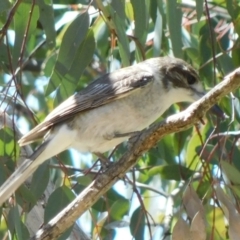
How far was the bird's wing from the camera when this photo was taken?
3.88 m

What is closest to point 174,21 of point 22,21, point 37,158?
point 22,21

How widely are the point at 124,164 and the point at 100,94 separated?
73 cm

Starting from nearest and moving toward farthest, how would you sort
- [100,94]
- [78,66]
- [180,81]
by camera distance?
[78,66] < [100,94] < [180,81]

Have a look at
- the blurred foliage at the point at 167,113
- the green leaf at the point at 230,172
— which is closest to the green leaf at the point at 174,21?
the blurred foliage at the point at 167,113

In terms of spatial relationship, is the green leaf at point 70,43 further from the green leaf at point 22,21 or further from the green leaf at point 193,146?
→ the green leaf at point 193,146

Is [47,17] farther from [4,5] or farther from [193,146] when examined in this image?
[193,146]

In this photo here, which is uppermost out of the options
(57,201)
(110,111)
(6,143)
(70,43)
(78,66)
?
(70,43)

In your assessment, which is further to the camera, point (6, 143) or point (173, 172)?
point (173, 172)

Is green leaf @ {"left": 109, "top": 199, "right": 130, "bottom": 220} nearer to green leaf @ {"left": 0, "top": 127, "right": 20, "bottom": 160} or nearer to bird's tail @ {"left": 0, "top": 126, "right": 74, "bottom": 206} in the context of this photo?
bird's tail @ {"left": 0, "top": 126, "right": 74, "bottom": 206}

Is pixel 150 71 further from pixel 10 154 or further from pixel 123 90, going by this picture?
pixel 10 154

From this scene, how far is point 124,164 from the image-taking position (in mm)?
3348

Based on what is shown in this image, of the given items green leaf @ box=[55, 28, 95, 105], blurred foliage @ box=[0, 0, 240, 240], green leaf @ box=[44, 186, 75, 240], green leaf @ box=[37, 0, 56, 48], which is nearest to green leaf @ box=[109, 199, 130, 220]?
blurred foliage @ box=[0, 0, 240, 240]

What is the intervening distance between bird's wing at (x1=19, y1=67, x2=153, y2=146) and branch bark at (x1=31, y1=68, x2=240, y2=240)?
0.57 meters

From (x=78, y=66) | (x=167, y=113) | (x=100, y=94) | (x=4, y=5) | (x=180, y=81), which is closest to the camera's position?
(x=4, y=5)
